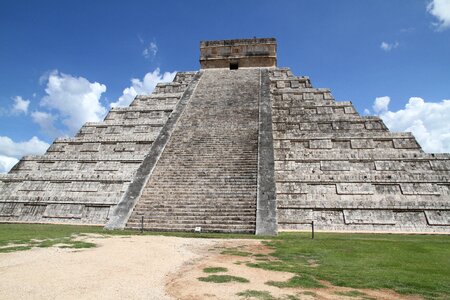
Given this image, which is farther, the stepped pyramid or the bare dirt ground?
the stepped pyramid

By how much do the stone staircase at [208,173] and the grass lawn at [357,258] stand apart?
0.96 meters

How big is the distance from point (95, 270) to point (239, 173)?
7.75m

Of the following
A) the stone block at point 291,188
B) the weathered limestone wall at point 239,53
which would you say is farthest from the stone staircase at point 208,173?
the weathered limestone wall at point 239,53

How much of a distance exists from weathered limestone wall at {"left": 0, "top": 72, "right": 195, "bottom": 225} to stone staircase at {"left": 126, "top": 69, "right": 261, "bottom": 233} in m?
1.35

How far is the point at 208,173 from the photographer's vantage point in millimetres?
12367

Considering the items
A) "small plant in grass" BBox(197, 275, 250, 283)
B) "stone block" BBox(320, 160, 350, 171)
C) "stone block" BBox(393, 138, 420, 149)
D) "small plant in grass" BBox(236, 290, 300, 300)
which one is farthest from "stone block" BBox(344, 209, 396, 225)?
"small plant in grass" BBox(236, 290, 300, 300)

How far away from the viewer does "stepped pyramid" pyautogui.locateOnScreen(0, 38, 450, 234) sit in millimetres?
10672

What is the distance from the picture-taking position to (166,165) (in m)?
13.2

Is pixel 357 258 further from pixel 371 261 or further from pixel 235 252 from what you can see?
pixel 235 252

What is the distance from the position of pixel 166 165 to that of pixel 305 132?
5978mm

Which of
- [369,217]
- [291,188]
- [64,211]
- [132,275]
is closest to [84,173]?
[64,211]

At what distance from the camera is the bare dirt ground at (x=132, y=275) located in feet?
13.1

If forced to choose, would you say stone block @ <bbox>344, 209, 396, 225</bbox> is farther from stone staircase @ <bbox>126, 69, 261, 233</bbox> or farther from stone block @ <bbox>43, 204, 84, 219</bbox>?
A: stone block @ <bbox>43, 204, 84, 219</bbox>

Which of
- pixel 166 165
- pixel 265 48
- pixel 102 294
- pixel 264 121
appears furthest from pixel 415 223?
pixel 265 48
